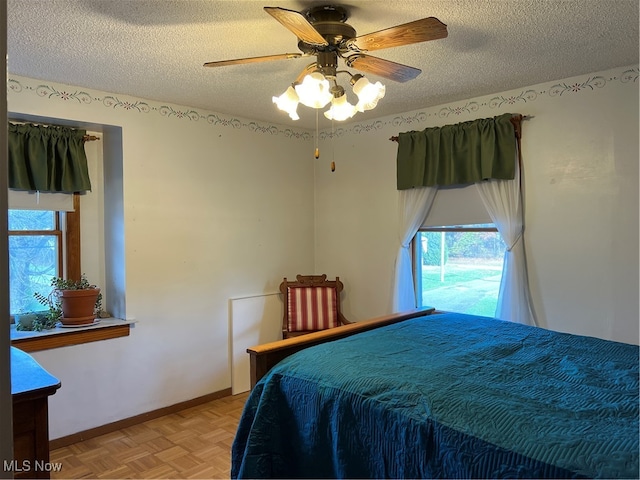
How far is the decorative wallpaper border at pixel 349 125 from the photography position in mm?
2885

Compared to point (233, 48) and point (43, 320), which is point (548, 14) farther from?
point (43, 320)

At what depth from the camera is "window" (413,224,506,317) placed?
349 centimetres

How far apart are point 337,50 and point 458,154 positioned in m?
1.72

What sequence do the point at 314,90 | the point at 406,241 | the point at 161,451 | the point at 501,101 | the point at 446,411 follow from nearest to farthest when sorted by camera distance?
the point at 446,411, the point at 314,90, the point at 161,451, the point at 501,101, the point at 406,241

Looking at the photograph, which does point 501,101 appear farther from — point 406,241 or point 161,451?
point 161,451

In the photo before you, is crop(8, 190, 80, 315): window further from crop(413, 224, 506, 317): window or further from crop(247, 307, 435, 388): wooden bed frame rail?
crop(413, 224, 506, 317): window

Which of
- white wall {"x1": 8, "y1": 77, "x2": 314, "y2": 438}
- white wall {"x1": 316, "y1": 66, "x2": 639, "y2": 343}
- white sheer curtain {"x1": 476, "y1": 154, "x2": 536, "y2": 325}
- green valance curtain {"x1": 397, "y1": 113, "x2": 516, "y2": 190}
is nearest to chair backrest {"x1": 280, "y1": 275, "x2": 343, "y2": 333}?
white wall {"x1": 8, "y1": 77, "x2": 314, "y2": 438}

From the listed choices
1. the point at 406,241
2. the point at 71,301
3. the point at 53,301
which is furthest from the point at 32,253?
the point at 406,241

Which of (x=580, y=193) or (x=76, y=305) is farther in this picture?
(x=76, y=305)

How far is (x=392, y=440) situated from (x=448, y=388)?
28 centimetres

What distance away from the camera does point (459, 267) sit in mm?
3686

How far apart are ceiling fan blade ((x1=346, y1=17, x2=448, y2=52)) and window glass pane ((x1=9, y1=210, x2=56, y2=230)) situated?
2493mm

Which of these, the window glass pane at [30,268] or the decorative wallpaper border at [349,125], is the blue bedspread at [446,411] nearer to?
the decorative wallpaper border at [349,125]

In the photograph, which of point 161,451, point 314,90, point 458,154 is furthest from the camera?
point 458,154
